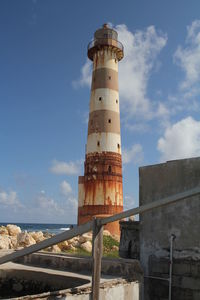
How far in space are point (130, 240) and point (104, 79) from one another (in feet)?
55.1

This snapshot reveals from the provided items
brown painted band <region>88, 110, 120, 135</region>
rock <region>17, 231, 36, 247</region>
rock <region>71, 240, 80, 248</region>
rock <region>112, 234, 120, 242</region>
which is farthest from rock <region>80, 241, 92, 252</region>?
brown painted band <region>88, 110, 120, 135</region>

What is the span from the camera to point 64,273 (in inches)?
315

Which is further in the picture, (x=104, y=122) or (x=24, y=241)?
(x=104, y=122)

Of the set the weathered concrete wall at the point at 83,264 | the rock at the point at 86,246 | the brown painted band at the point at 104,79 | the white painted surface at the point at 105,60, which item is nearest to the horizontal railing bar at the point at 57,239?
the weathered concrete wall at the point at 83,264

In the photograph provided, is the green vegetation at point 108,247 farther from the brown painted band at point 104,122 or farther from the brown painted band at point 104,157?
the brown painted band at point 104,122

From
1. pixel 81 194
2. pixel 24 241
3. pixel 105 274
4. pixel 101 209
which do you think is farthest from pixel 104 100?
pixel 105 274

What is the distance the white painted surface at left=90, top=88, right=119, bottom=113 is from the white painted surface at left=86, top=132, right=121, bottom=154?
6.20ft

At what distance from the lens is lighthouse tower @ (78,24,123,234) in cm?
2231

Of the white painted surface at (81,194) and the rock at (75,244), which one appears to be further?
the white painted surface at (81,194)

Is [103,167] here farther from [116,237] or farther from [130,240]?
[130,240]

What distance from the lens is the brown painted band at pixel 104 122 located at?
22797 millimetres

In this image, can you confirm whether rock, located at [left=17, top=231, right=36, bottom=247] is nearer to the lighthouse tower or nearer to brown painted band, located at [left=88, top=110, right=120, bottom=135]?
the lighthouse tower

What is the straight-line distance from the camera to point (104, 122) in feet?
74.9

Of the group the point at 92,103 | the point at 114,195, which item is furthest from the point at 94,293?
the point at 92,103
